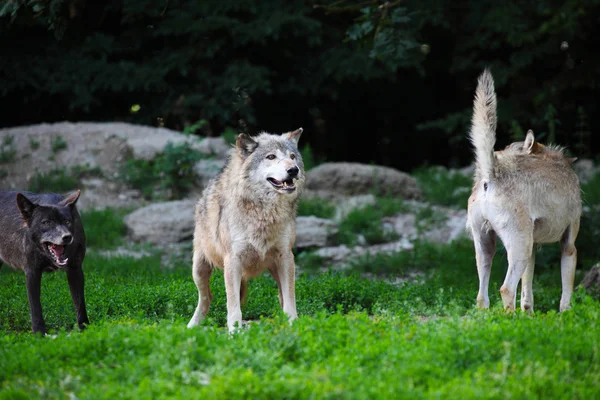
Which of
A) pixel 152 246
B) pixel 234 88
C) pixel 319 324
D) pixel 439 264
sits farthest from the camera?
pixel 234 88

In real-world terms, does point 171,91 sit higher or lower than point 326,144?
higher

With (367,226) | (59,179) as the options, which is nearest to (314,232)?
(367,226)

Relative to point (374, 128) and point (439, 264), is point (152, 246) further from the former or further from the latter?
point (374, 128)

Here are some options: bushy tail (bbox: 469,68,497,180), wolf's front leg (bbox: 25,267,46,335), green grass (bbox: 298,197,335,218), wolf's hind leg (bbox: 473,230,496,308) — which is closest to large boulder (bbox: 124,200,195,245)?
green grass (bbox: 298,197,335,218)

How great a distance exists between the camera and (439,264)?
41.8ft

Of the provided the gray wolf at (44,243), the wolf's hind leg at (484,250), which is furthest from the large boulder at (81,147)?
the wolf's hind leg at (484,250)

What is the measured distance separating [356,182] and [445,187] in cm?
197

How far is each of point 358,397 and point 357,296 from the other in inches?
179

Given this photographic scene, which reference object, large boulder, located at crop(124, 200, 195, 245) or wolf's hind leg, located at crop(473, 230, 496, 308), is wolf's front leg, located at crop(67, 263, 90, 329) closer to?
Result: wolf's hind leg, located at crop(473, 230, 496, 308)

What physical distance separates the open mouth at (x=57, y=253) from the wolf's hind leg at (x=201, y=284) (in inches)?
53.4

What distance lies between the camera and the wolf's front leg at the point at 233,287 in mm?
7406

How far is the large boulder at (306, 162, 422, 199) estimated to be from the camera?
53.8 ft

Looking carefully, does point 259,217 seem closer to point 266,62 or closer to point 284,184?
point 284,184

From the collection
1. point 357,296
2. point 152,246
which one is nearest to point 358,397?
point 357,296
